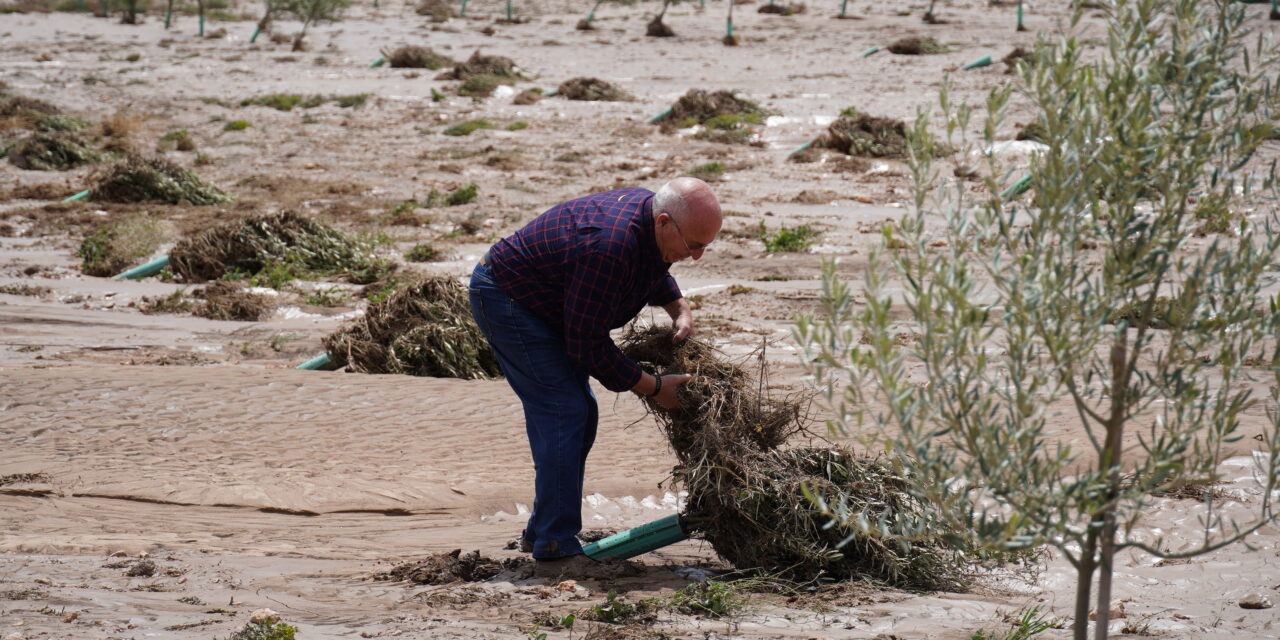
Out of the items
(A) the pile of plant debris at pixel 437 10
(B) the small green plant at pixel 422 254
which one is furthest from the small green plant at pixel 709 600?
(A) the pile of plant debris at pixel 437 10

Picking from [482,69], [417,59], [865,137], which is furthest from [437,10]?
[865,137]

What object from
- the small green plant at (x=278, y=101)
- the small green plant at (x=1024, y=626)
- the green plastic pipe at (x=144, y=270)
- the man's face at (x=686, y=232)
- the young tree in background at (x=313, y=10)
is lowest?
the green plastic pipe at (x=144, y=270)

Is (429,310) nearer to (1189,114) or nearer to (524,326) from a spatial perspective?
(524,326)

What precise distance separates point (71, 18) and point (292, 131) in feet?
46.4

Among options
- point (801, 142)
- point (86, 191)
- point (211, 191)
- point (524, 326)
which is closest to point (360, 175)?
point (211, 191)

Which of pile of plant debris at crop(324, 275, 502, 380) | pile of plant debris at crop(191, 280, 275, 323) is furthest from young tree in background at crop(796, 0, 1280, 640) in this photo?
pile of plant debris at crop(191, 280, 275, 323)

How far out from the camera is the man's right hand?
403cm

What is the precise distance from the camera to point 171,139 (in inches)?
619

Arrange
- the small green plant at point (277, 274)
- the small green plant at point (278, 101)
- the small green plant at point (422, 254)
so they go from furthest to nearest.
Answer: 1. the small green plant at point (278, 101)
2. the small green plant at point (422, 254)
3. the small green plant at point (277, 274)

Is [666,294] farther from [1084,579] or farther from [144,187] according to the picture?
[144,187]

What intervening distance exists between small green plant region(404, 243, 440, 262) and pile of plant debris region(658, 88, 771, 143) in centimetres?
554

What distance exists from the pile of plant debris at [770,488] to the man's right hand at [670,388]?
5cm

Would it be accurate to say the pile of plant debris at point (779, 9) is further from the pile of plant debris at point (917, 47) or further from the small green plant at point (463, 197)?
the small green plant at point (463, 197)

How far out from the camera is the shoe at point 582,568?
4.04m
